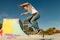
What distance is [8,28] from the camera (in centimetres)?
992

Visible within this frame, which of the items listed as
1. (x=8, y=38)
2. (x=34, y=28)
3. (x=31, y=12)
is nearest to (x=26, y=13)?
(x=31, y=12)

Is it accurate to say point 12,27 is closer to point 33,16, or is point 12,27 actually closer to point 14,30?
point 14,30

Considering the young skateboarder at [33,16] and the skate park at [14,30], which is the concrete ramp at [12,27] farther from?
the young skateboarder at [33,16]

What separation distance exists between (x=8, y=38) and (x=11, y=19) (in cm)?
111

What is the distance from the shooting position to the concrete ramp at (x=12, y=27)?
985 cm

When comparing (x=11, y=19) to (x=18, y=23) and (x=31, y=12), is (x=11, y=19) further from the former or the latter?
(x=31, y=12)

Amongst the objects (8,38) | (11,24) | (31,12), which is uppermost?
(31,12)

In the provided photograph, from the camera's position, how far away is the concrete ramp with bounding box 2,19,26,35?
32.3 ft

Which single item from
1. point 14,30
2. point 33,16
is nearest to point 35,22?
point 33,16

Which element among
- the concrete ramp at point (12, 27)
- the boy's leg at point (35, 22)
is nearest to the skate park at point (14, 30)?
the concrete ramp at point (12, 27)

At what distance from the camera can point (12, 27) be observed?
390 inches

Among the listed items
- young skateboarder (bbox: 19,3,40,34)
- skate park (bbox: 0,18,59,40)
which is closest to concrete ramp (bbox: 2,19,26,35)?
skate park (bbox: 0,18,59,40)

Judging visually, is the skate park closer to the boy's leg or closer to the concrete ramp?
the concrete ramp

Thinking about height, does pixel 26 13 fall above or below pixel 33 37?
above
